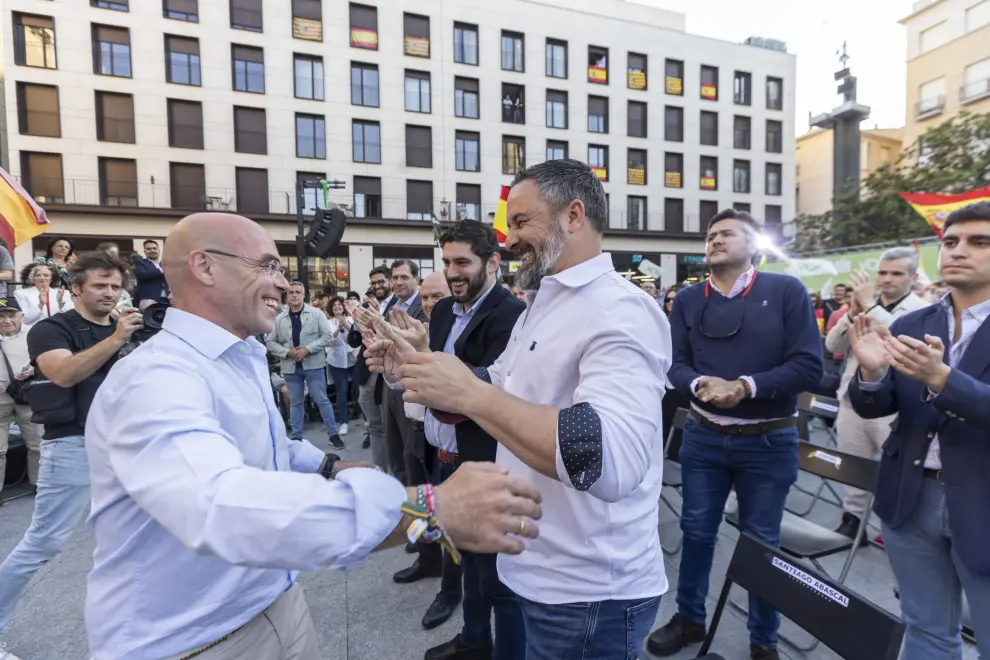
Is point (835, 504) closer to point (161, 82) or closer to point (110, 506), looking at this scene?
point (110, 506)

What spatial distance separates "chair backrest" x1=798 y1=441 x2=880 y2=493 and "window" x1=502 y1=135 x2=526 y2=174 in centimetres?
2296

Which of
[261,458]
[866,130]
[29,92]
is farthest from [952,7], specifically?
[29,92]

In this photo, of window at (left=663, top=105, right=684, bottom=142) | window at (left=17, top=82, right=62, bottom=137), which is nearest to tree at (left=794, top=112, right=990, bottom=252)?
window at (left=663, top=105, right=684, bottom=142)

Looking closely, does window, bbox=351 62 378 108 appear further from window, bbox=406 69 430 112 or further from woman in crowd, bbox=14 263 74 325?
woman in crowd, bbox=14 263 74 325

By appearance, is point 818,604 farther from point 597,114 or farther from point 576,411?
point 597,114

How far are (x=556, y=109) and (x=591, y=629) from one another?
1061 inches

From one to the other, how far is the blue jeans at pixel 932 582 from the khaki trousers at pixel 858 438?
2.07m

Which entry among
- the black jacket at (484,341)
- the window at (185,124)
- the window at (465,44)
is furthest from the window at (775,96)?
the black jacket at (484,341)

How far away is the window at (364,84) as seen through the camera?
22.4 meters

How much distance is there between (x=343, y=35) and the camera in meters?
21.8

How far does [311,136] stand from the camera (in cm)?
2191

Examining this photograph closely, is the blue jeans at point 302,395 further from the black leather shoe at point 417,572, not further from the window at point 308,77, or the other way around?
the window at point 308,77

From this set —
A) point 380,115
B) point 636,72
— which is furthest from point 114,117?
point 636,72

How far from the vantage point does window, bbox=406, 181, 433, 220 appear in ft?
76.3
